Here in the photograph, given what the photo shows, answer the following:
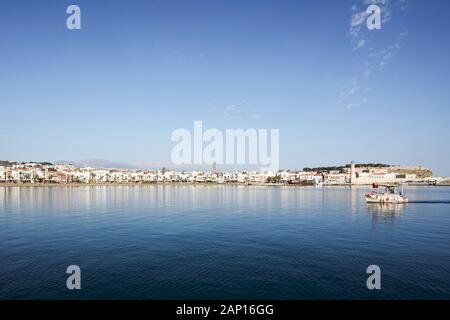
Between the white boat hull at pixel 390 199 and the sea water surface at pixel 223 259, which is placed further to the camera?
the white boat hull at pixel 390 199

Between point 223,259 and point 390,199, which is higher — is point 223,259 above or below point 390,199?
above

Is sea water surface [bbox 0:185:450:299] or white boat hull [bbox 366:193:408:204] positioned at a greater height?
sea water surface [bbox 0:185:450:299]

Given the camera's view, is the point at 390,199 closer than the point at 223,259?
No

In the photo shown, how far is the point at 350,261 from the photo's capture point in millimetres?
24984

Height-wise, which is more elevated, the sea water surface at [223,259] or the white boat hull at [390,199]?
the sea water surface at [223,259]

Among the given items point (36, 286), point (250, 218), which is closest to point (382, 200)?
point (250, 218)

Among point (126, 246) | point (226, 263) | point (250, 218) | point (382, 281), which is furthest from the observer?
point (250, 218)

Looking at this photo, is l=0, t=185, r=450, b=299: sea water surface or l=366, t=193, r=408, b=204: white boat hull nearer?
l=0, t=185, r=450, b=299: sea water surface

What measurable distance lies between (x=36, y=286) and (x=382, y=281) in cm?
2271
